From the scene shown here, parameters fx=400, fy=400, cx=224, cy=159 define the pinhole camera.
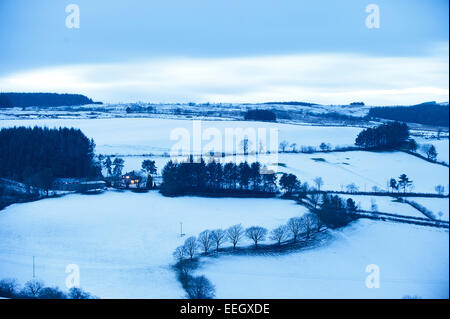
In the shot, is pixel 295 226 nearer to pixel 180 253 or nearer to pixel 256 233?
pixel 256 233

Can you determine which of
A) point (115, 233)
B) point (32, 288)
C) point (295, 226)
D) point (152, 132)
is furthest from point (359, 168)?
point (152, 132)

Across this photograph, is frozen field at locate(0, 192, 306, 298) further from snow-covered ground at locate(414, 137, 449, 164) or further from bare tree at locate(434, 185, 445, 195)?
snow-covered ground at locate(414, 137, 449, 164)

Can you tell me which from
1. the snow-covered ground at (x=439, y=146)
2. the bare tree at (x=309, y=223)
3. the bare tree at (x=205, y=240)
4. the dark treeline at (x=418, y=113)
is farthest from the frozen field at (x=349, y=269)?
the dark treeline at (x=418, y=113)

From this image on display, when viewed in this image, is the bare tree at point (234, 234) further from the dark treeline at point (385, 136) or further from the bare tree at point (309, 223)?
the dark treeline at point (385, 136)

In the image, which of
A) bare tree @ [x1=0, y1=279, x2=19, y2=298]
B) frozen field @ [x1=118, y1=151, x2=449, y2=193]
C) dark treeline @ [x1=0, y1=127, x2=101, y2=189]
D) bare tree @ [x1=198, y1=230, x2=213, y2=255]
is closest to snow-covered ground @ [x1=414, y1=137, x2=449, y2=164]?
frozen field @ [x1=118, y1=151, x2=449, y2=193]
